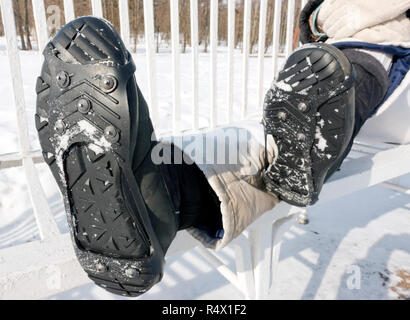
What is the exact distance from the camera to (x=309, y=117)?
544mm

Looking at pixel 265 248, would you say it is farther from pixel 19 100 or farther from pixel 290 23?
pixel 290 23

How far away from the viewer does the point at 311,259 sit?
4.12ft

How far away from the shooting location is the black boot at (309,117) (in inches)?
20.4

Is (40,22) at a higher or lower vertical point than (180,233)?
higher

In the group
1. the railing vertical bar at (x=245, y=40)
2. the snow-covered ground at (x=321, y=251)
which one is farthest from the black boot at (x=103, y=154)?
the railing vertical bar at (x=245, y=40)

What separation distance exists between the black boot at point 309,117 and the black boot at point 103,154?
0.81 ft

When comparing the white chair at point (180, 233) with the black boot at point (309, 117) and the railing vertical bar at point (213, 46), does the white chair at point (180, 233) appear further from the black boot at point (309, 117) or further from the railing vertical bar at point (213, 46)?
the black boot at point (309, 117)

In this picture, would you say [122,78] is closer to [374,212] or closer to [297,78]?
[297,78]

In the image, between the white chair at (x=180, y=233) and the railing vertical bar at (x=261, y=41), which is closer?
the white chair at (x=180, y=233)

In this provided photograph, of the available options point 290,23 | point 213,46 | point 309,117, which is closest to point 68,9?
point 213,46

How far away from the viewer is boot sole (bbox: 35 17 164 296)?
0.39 m

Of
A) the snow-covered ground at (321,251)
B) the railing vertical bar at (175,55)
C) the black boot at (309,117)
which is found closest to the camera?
the black boot at (309,117)

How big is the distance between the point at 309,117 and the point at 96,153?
0.36 m
